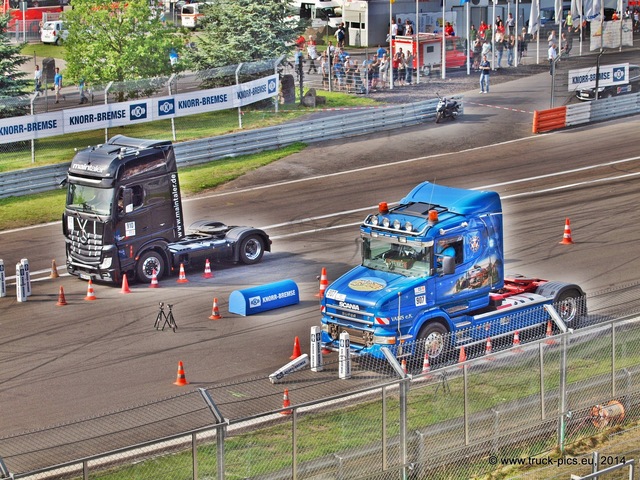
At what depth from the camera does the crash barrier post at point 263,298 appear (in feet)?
79.5

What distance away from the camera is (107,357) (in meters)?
21.9

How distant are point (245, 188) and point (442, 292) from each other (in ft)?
55.9

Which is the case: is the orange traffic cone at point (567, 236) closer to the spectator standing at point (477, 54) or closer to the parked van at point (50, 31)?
the spectator standing at point (477, 54)

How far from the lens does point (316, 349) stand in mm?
20594

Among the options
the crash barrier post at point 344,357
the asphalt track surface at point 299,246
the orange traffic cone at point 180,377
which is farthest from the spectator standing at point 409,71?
the orange traffic cone at point 180,377

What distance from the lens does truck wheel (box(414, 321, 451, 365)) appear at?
20.4m

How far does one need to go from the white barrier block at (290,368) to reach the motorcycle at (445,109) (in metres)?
25.5

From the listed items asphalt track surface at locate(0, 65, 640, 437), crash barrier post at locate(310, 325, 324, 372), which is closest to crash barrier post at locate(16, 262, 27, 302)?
asphalt track surface at locate(0, 65, 640, 437)

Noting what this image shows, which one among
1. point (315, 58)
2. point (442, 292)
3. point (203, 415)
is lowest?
point (203, 415)

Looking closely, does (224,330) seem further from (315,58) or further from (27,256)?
(315,58)

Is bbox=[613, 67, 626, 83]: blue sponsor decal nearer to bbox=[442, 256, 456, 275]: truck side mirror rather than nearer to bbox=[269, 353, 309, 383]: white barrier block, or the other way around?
bbox=[442, 256, 456, 275]: truck side mirror

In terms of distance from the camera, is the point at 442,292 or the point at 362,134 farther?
the point at 362,134

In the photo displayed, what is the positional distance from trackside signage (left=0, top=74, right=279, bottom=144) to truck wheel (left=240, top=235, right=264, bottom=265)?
12.7 metres

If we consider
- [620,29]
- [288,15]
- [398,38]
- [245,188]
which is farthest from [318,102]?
[620,29]
